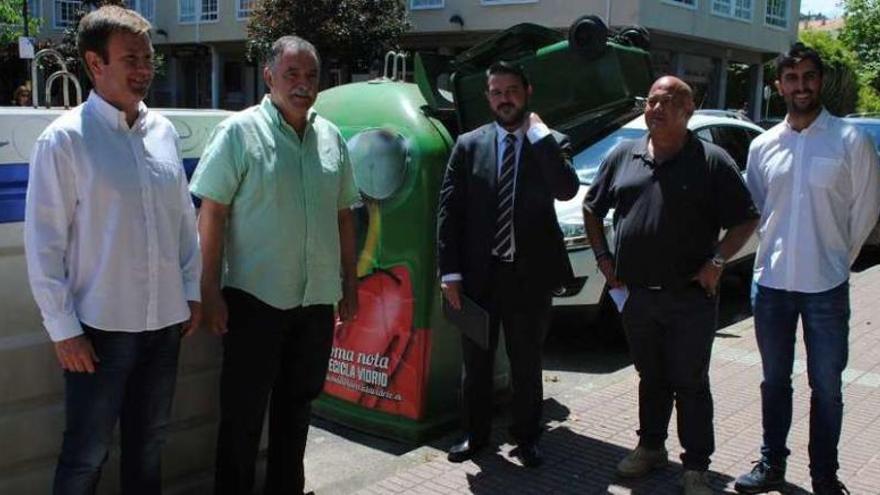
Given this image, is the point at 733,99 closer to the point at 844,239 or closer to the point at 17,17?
the point at 17,17

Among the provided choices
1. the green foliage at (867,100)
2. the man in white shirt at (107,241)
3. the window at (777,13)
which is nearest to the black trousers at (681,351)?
the man in white shirt at (107,241)

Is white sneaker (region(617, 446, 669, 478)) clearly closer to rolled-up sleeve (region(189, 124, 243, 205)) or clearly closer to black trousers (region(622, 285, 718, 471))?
black trousers (region(622, 285, 718, 471))

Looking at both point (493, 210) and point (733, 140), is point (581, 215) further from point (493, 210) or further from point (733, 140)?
point (733, 140)

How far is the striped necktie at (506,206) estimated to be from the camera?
3.74m

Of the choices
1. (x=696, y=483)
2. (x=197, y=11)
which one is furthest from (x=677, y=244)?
(x=197, y=11)

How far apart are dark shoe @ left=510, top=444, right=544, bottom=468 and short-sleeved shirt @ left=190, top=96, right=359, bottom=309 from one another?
133cm

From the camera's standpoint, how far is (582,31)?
440cm

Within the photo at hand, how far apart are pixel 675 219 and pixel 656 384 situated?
77 cm

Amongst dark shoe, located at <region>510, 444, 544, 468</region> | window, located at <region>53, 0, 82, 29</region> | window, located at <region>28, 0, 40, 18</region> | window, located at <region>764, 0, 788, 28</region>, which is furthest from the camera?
window, located at <region>53, 0, 82, 29</region>

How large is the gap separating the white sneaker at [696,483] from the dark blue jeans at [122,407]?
2144mm

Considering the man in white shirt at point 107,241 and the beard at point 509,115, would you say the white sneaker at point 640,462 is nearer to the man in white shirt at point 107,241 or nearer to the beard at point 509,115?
the beard at point 509,115

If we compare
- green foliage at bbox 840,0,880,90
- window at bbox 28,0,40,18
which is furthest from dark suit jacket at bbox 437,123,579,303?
window at bbox 28,0,40,18

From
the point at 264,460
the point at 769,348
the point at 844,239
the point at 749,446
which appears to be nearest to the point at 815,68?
the point at 844,239

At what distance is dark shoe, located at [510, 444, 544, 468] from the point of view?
391cm
